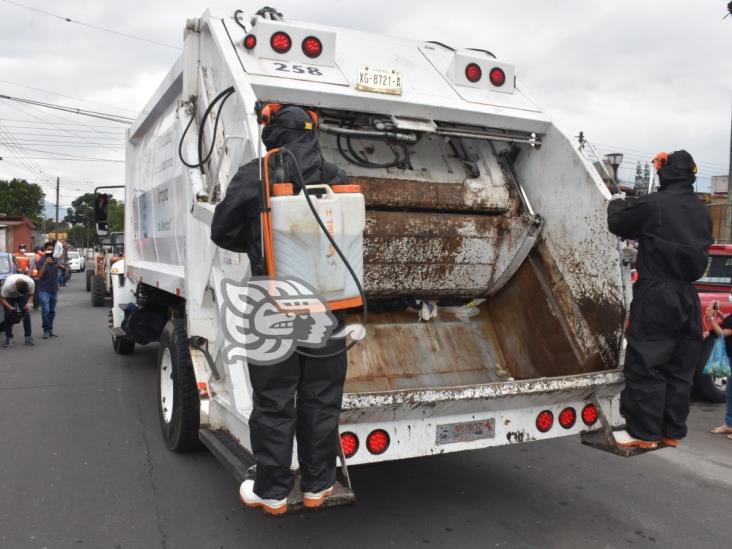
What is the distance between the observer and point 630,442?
3.64 metres

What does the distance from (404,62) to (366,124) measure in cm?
53

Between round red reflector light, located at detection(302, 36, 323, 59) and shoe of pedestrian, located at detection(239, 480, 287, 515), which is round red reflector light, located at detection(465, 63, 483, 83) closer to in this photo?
round red reflector light, located at detection(302, 36, 323, 59)

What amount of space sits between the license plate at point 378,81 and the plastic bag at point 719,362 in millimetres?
3620

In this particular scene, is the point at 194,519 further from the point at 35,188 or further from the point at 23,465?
the point at 35,188

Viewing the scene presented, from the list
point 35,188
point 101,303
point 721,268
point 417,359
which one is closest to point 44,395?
point 417,359

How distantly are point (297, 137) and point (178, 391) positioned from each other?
212cm

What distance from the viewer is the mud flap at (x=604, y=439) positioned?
3627 millimetres

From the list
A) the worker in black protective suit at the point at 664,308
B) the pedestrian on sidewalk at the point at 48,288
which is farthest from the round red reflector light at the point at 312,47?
the pedestrian on sidewalk at the point at 48,288

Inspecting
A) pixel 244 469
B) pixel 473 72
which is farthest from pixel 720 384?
pixel 244 469

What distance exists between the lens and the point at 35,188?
57281mm

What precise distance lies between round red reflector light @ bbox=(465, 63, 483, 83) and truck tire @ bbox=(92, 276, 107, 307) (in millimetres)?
14436

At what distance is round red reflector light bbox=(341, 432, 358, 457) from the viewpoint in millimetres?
3217

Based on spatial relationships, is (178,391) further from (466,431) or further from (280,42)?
(280,42)

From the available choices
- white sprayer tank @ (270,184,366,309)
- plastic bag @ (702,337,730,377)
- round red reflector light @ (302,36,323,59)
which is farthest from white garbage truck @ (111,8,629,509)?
plastic bag @ (702,337,730,377)
